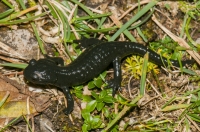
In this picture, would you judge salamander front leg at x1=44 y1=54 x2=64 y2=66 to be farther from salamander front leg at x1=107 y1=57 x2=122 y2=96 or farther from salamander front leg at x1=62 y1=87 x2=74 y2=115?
salamander front leg at x1=107 y1=57 x2=122 y2=96

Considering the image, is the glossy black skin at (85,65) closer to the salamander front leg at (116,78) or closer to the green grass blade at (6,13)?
the salamander front leg at (116,78)

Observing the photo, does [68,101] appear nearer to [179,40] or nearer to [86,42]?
[86,42]

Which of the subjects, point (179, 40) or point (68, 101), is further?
point (179, 40)

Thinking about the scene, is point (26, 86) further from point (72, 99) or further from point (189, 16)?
point (189, 16)

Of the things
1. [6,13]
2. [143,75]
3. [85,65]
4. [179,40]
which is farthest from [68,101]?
[179,40]

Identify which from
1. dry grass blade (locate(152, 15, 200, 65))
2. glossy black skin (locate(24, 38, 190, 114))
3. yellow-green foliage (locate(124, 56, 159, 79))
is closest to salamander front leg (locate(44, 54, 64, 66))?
glossy black skin (locate(24, 38, 190, 114))

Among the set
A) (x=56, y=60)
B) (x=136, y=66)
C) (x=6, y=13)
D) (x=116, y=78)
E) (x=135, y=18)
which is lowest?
(x=116, y=78)
